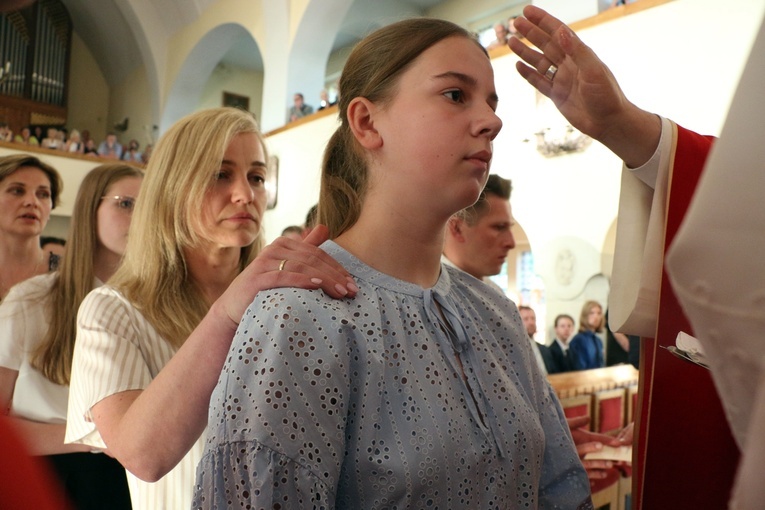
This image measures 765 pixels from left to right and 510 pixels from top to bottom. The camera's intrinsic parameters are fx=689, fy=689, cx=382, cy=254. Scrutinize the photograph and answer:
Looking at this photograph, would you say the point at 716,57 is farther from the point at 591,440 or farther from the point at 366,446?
the point at 366,446

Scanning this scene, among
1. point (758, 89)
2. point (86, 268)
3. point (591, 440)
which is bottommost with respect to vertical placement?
point (591, 440)

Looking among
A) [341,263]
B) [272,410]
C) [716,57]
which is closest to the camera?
[272,410]

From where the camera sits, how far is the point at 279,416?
1.07 metres

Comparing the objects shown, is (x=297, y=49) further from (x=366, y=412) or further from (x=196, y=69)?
(x=366, y=412)

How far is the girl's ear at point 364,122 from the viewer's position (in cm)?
144

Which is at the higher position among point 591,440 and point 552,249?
point 552,249

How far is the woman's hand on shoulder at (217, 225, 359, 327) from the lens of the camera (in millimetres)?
1237

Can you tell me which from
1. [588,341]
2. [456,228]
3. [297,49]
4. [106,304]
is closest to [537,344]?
[588,341]

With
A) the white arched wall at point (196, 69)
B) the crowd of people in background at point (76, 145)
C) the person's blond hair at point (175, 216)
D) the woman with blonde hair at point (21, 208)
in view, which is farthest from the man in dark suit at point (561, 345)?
the crowd of people in background at point (76, 145)

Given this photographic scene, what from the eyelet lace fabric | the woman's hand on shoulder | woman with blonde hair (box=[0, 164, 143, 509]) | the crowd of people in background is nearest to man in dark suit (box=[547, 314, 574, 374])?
woman with blonde hair (box=[0, 164, 143, 509])

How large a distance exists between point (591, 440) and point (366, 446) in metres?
1.60

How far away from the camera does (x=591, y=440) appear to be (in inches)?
97.5

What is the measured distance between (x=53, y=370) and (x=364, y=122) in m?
1.64

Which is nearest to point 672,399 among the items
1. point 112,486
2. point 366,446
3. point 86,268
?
point 366,446
